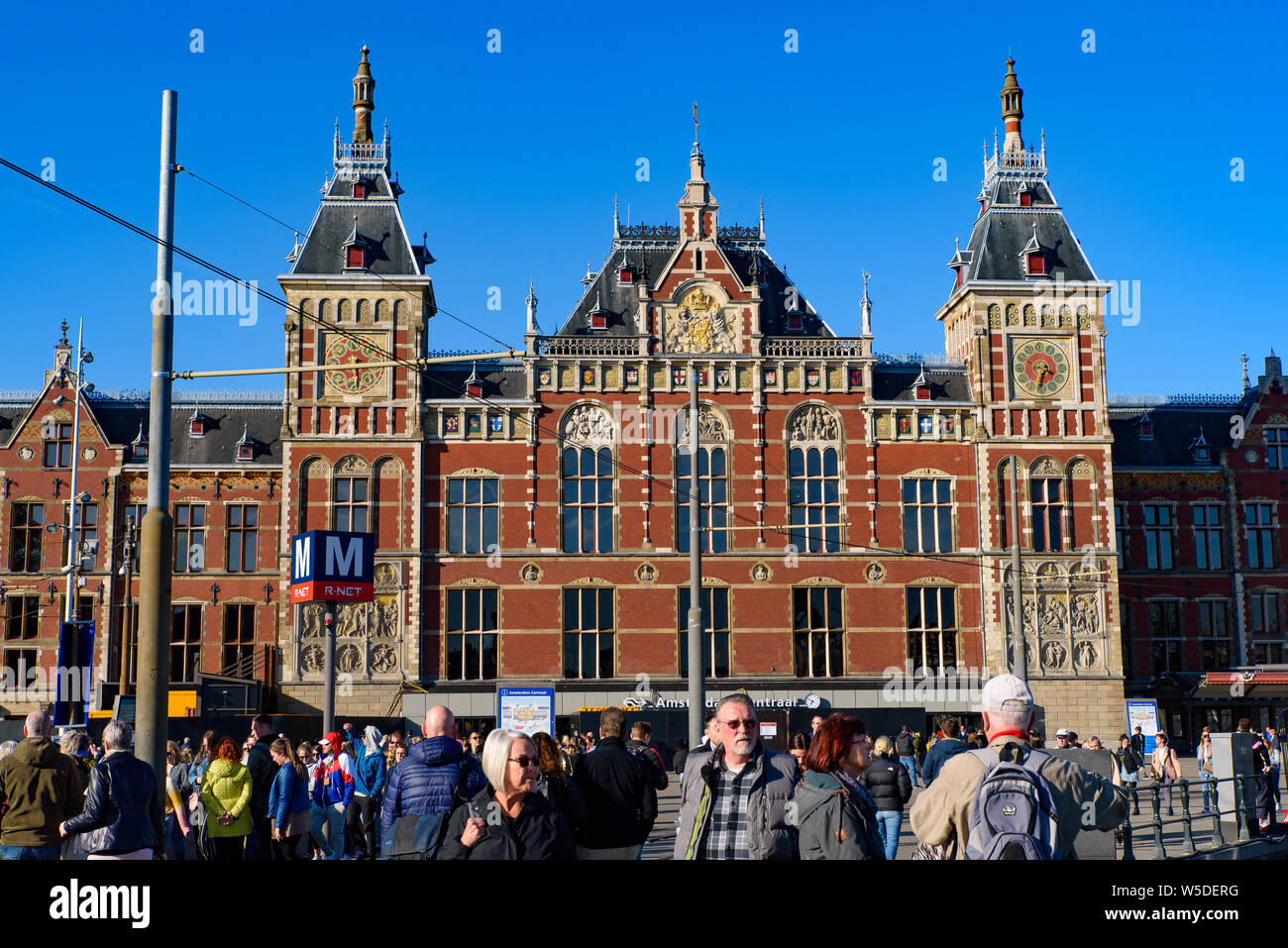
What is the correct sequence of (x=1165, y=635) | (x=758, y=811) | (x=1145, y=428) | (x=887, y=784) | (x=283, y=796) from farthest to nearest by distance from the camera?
(x=1145, y=428), (x=1165, y=635), (x=887, y=784), (x=283, y=796), (x=758, y=811)

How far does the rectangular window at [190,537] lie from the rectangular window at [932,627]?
21.3 metres

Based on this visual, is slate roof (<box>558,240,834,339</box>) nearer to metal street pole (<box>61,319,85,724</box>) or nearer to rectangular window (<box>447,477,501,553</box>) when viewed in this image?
rectangular window (<box>447,477,501,553</box>)

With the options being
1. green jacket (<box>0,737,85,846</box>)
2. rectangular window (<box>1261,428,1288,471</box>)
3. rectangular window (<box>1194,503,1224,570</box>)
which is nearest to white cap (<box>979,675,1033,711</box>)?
green jacket (<box>0,737,85,846</box>)

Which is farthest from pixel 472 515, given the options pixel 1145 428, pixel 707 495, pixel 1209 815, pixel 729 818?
pixel 729 818

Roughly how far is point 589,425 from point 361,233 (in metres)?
9.10

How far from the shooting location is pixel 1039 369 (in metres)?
39.9

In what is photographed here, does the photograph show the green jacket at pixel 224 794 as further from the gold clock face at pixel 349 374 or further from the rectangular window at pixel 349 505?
the gold clock face at pixel 349 374

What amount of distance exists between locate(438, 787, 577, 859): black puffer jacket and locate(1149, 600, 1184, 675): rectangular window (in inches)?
1558

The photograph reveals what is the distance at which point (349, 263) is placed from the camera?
129ft

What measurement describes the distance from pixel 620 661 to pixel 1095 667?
45.8ft

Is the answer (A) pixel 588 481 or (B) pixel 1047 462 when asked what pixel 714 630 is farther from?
(B) pixel 1047 462

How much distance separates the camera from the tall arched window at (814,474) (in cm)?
3897
